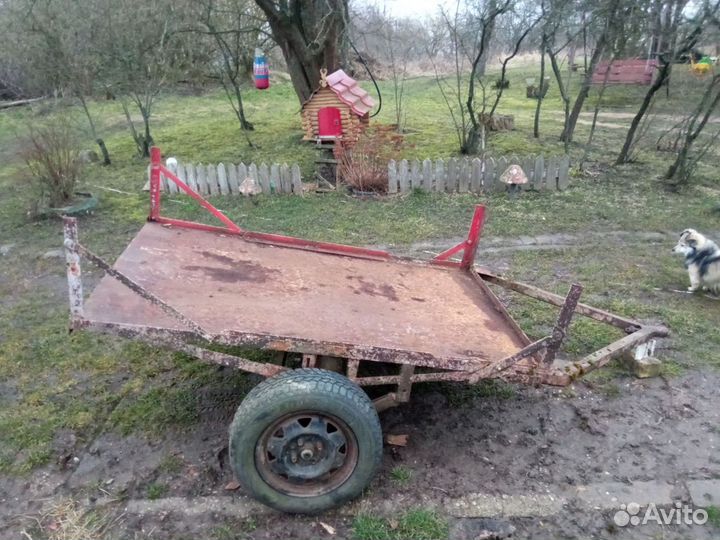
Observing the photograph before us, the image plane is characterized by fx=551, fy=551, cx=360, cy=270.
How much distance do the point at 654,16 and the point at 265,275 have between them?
9696 mm

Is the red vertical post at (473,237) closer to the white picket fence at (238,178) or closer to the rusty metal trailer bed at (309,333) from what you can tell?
the rusty metal trailer bed at (309,333)

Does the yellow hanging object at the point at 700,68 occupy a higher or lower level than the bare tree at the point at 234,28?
lower

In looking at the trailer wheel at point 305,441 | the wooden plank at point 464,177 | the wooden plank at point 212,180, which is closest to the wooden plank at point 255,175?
the wooden plank at point 212,180

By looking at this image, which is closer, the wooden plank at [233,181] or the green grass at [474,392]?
the green grass at [474,392]

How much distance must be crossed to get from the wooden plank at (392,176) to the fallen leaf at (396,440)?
6.02 meters

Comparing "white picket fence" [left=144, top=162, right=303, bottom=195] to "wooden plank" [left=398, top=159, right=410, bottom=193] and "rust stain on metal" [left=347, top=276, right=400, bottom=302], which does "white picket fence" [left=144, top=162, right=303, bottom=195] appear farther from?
"rust stain on metal" [left=347, top=276, right=400, bottom=302]

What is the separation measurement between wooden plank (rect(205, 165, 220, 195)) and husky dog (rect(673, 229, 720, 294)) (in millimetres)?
6775

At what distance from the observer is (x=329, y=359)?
3438 mm

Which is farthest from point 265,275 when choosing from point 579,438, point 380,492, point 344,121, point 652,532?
point 344,121

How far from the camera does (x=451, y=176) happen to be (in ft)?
30.2

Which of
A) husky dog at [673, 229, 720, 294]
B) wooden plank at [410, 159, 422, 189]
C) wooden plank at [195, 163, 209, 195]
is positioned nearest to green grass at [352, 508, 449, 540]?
husky dog at [673, 229, 720, 294]

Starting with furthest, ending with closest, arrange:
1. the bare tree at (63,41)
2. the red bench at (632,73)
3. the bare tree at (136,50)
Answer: the red bench at (632,73) < the bare tree at (136,50) < the bare tree at (63,41)

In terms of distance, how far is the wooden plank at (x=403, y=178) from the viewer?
9.03 metres

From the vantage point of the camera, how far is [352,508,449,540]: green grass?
2.89 metres
